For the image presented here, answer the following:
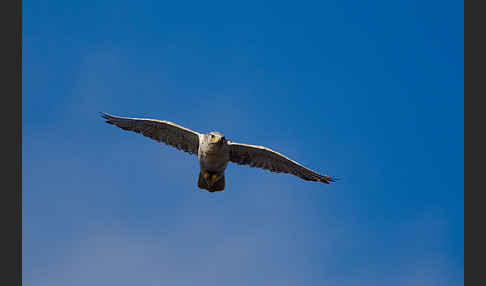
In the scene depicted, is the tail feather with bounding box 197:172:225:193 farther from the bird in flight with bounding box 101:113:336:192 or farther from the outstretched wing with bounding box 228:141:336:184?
the outstretched wing with bounding box 228:141:336:184

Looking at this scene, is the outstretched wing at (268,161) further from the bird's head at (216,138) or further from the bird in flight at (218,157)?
the bird's head at (216,138)

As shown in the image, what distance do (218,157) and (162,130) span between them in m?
3.06

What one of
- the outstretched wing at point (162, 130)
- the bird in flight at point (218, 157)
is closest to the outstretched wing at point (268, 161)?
the bird in flight at point (218, 157)

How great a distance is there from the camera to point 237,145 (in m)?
25.1

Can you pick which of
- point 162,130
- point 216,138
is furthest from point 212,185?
point 162,130

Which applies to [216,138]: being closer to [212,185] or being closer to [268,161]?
[212,185]

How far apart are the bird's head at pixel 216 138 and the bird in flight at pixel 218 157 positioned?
0.29m

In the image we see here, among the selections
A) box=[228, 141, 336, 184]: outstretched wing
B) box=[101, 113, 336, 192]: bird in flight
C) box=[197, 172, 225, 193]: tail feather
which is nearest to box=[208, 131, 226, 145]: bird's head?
Answer: box=[101, 113, 336, 192]: bird in flight

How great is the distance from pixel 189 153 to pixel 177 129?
48.3 inches

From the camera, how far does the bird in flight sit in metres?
24.3

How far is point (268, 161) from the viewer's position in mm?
25766

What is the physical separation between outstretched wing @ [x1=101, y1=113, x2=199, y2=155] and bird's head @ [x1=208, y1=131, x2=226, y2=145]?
146cm
